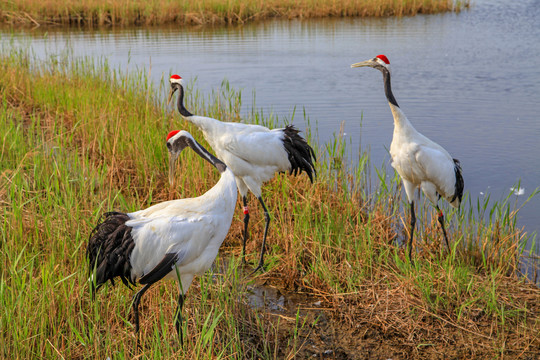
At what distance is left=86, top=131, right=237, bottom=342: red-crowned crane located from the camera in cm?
303

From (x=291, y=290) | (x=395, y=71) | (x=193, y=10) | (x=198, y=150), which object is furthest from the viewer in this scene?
(x=193, y=10)

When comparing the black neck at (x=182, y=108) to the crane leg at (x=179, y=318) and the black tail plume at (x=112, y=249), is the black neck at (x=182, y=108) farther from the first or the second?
the crane leg at (x=179, y=318)

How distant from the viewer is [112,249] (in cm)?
308

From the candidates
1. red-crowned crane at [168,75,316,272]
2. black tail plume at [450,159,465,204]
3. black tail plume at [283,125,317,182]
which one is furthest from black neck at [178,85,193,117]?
black tail plume at [450,159,465,204]

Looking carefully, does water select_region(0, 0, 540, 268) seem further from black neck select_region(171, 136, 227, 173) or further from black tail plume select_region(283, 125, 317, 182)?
black neck select_region(171, 136, 227, 173)

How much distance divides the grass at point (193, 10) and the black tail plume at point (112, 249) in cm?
1556

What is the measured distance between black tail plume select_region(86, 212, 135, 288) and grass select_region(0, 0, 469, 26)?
15558 mm

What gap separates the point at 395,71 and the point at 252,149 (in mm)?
6647

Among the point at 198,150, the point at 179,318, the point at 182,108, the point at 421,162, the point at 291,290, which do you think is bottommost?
the point at 291,290

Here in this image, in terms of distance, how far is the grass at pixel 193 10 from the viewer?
698 inches

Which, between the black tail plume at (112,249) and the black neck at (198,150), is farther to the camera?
the black neck at (198,150)

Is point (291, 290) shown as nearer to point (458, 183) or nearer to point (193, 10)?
point (458, 183)

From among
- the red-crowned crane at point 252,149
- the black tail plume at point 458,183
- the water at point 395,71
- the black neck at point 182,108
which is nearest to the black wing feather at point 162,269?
→ the red-crowned crane at point 252,149

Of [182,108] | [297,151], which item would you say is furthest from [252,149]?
[182,108]
